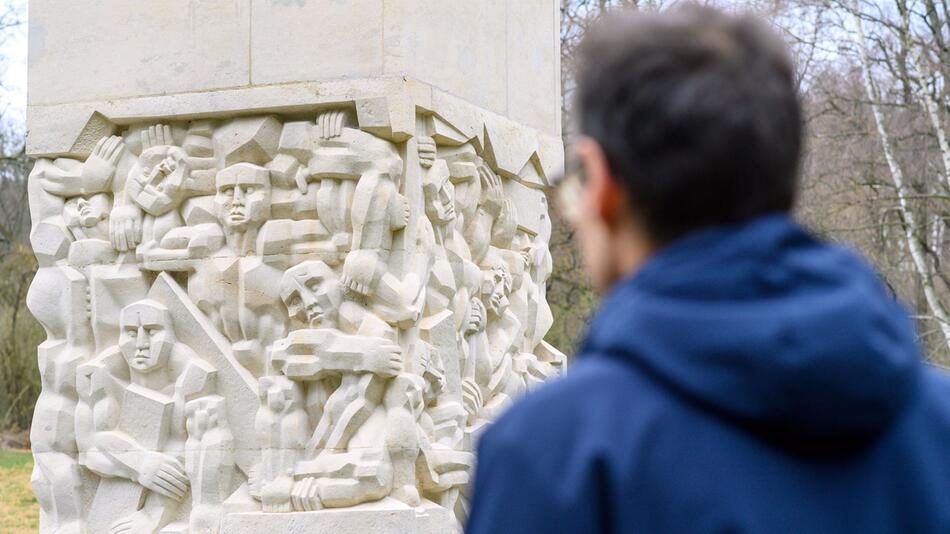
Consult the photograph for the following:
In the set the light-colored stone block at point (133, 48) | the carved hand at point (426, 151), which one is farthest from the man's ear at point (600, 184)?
the light-colored stone block at point (133, 48)

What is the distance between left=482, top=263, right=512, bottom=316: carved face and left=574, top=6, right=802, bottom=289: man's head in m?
6.38

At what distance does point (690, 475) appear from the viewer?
1472mm

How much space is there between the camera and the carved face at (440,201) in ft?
24.0

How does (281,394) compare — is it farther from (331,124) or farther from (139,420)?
(331,124)

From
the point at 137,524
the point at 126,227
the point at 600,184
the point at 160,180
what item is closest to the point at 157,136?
the point at 160,180

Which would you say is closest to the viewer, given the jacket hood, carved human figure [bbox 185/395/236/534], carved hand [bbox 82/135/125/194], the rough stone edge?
the jacket hood

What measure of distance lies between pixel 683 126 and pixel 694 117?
14 mm

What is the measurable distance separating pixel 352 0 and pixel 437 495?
239cm

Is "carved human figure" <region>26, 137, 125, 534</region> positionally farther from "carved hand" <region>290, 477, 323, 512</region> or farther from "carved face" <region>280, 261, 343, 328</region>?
"carved hand" <region>290, 477, 323, 512</region>

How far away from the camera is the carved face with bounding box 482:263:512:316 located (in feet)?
26.3

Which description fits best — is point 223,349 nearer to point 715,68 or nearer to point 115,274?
point 115,274

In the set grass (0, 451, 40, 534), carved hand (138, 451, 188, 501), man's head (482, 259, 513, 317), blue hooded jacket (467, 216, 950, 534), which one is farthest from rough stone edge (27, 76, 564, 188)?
blue hooded jacket (467, 216, 950, 534)

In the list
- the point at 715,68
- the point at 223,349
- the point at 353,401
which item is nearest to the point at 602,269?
the point at 715,68

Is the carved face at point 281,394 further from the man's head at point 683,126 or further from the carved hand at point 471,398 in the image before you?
the man's head at point 683,126
